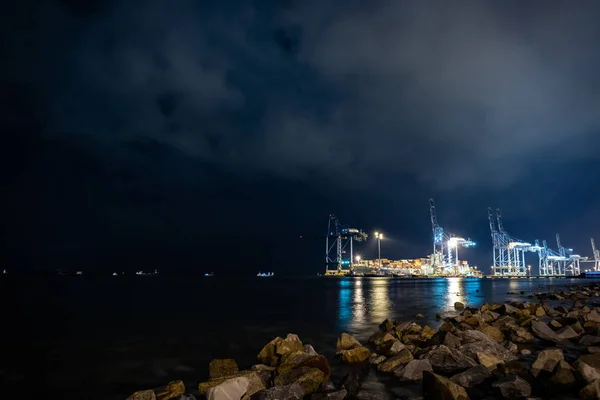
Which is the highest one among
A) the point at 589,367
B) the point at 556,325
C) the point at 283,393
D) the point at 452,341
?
the point at 589,367

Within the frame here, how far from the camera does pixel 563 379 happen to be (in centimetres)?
850

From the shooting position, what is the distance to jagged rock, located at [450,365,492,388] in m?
9.27

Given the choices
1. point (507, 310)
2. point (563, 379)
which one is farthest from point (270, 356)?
point (507, 310)

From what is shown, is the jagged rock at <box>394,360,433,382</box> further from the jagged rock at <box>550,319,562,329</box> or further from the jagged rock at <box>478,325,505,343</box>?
the jagged rock at <box>550,319,562,329</box>

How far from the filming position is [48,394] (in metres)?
10.7

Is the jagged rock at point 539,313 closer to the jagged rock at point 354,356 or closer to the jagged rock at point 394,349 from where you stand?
the jagged rock at point 394,349

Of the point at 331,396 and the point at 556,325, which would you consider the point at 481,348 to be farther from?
the point at 556,325

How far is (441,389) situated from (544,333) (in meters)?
8.87

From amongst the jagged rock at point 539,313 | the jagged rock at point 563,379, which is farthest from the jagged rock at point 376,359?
the jagged rock at point 539,313

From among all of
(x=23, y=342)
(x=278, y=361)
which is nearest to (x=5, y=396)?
(x=278, y=361)

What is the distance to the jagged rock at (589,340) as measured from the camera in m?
12.8

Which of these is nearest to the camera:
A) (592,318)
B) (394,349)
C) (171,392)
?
(171,392)

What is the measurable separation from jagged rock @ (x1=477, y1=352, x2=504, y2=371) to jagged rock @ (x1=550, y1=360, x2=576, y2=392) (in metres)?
1.70

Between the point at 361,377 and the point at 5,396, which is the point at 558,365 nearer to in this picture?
the point at 361,377
